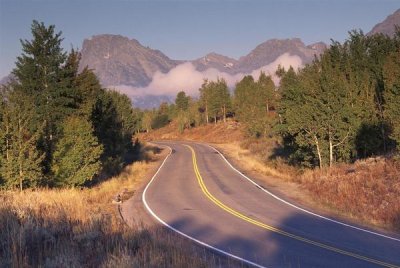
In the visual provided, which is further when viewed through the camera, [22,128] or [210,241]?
[22,128]

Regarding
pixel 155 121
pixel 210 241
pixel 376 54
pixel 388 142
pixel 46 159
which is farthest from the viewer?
pixel 155 121

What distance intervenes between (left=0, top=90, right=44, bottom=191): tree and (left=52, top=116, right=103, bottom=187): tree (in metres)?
2.72

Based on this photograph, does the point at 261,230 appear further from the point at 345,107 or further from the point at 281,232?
the point at 345,107

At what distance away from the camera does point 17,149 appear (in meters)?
22.6

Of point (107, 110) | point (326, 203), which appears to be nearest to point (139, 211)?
point (326, 203)

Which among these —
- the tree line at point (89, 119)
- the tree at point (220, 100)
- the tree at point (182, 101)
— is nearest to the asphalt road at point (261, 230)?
the tree line at point (89, 119)

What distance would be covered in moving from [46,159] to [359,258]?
19.1 meters

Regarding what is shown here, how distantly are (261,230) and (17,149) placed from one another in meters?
13.1

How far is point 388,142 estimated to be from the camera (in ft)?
105

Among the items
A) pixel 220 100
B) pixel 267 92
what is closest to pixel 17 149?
pixel 267 92

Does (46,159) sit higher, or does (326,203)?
(46,159)

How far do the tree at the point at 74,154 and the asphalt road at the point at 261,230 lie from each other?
392cm

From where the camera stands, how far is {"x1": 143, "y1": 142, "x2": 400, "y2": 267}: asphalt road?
12.5 metres

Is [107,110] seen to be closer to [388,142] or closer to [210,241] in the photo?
[388,142]
